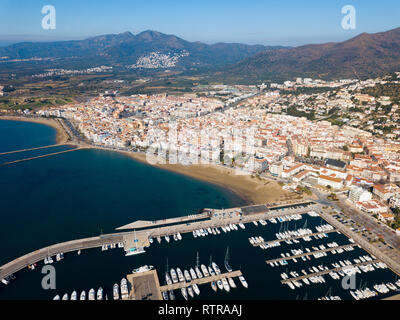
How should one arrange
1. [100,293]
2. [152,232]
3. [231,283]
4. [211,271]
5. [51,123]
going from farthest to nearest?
1. [51,123]
2. [152,232]
3. [211,271]
4. [231,283]
5. [100,293]

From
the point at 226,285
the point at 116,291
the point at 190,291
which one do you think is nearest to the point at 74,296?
the point at 116,291

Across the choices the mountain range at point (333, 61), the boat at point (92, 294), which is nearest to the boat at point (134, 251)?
the boat at point (92, 294)

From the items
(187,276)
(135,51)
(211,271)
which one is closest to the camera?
(187,276)

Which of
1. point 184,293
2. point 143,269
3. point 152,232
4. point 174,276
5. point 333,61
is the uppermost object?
point 333,61

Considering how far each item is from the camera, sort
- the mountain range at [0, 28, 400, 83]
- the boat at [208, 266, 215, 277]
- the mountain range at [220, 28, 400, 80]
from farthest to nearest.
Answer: the mountain range at [0, 28, 400, 83], the mountain range at [220, 28, 400, 80], the boat at [208, 266, 215, 277]

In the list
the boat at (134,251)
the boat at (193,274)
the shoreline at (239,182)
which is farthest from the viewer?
the shoreline at (239,182)

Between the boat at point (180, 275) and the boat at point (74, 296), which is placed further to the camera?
the boat at point (180, 275)

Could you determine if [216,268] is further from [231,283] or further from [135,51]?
[135,51]

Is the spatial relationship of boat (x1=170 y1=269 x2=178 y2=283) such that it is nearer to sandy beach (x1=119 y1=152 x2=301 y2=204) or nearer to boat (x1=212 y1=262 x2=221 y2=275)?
boat (x1=212 y1=262 x2=221 y2=275)

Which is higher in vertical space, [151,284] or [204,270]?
[204,270]

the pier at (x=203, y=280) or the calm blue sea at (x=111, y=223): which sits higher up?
the calm blue sea at (x=111, y=223)

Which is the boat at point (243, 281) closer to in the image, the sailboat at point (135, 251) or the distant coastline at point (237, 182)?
the sailboat at point (135, 251)

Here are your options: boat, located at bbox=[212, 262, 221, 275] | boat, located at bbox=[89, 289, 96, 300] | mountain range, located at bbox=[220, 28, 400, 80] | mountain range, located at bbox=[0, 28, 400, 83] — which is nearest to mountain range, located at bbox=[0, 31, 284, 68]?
mountain range, located at bbox=[0, 28, 400, 83]
